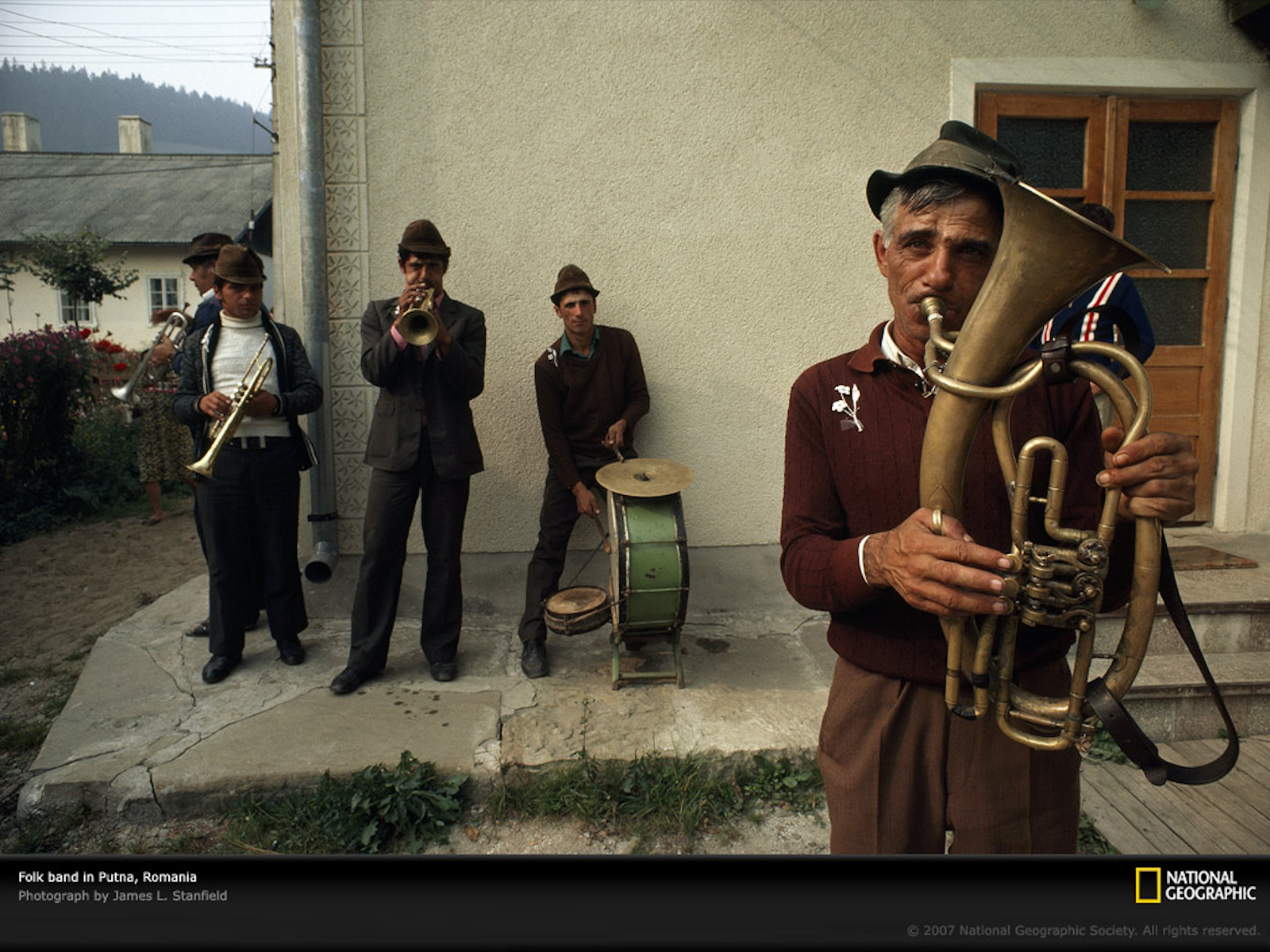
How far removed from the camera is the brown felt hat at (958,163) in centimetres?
138

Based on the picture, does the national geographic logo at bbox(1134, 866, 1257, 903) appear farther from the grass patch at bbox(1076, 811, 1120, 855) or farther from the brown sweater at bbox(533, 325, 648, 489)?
the brown sweater at bbox(533, 325, 648, 489)

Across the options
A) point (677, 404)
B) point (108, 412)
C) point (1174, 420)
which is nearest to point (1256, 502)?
point (1174, 420)

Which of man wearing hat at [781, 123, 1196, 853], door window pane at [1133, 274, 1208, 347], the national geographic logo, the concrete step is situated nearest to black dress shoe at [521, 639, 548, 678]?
man wearing hat at [781, 123, 1196, 853]

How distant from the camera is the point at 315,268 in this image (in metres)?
4.67

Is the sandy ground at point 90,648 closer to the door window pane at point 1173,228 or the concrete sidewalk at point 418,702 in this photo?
the concrete sidewalk at point 418,702

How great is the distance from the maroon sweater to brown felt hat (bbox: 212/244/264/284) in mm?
3478

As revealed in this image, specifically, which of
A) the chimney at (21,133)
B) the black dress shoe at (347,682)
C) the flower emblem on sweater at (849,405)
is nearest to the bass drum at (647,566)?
the black dress shoe at (347,682)

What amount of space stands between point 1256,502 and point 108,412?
1087cm

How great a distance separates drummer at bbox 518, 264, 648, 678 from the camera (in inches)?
173

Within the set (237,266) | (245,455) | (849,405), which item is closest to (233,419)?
(245,455)

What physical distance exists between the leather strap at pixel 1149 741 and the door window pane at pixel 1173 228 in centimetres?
460

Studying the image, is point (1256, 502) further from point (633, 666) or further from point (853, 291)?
point (633, 666)

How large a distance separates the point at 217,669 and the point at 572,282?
2.76 meters

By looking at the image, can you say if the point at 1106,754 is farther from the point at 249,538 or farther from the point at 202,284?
the point at 202,284
